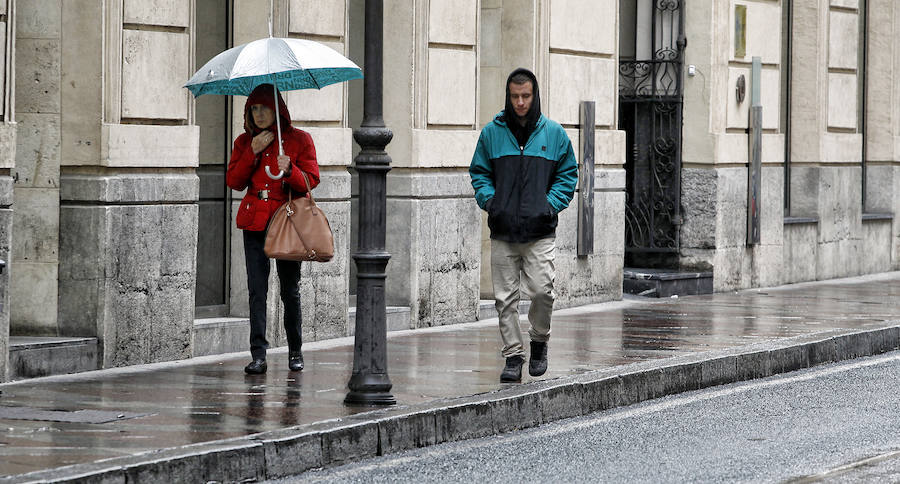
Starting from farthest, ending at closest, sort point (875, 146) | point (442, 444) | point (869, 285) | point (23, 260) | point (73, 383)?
point (875, 146) < point (869, 285) < point (23, 260) < point (73, 383) < point (442, 444)

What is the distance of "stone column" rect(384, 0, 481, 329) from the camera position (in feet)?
45.0

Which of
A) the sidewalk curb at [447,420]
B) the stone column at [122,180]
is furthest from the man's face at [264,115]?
the sidewalk curb at [447,420]

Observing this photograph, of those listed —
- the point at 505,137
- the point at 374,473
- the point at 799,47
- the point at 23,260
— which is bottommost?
the point at 374,473

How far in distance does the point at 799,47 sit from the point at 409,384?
1079 cm

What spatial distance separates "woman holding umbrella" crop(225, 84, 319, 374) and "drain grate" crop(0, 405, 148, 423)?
1806 millimetres

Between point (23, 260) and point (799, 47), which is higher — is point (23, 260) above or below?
below

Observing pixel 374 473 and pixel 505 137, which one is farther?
pixel 505 137

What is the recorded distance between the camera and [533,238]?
10250 mm

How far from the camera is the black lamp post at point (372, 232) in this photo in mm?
9250

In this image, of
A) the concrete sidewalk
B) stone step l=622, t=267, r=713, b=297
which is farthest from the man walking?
stone step l=622, t=267, r=713, b=297

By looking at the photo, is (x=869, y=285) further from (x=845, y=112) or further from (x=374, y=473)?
(x=374, y=473)

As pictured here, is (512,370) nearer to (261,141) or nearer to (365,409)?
(365,409)

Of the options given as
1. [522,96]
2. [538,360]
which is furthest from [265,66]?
[538,360]

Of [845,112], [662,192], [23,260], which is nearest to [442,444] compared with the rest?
[23,260]
